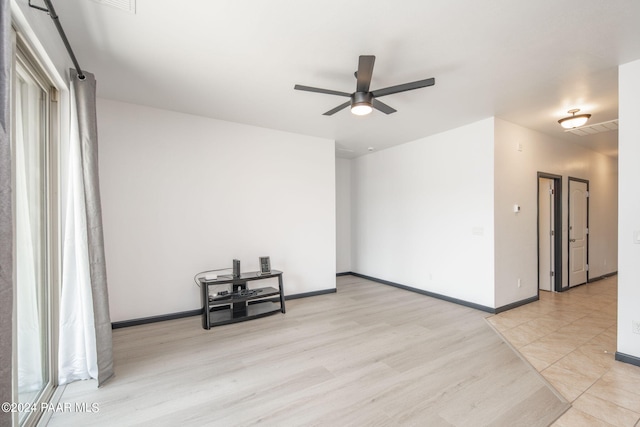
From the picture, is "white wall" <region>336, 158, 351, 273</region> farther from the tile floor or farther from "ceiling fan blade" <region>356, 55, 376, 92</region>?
"ceiling fan blade" <region>356, 55, 376, 92</region>

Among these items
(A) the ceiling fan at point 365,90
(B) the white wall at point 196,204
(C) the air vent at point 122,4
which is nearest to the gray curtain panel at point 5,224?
(C) the air vent at point 122,4

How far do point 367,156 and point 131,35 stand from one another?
16.1 ft

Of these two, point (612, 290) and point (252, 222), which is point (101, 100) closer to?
point (252, 222)

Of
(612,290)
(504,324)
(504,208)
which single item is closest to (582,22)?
(504,208)

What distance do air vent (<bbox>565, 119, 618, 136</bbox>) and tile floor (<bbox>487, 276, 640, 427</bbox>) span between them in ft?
8.89

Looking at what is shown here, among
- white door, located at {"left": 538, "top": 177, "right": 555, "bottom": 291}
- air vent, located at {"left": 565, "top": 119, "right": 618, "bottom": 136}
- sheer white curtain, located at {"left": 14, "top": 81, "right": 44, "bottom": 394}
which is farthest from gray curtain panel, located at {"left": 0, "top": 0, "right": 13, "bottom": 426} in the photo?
white door, located at {"left": 538, "top": 177, "right": 555, "bottom": 291}

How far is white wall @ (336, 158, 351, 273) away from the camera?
22.5 feet

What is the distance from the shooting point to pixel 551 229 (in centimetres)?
539

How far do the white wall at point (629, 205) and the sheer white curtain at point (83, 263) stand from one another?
15.5 feet

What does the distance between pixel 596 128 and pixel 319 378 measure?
5.37 meters

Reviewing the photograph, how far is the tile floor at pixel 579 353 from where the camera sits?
2154 millimetres

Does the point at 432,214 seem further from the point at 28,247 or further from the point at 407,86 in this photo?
the point at 28,247

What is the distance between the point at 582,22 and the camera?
216cm

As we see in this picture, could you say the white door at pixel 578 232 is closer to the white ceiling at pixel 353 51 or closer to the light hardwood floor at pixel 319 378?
the white ceiling at pixel 353 51
